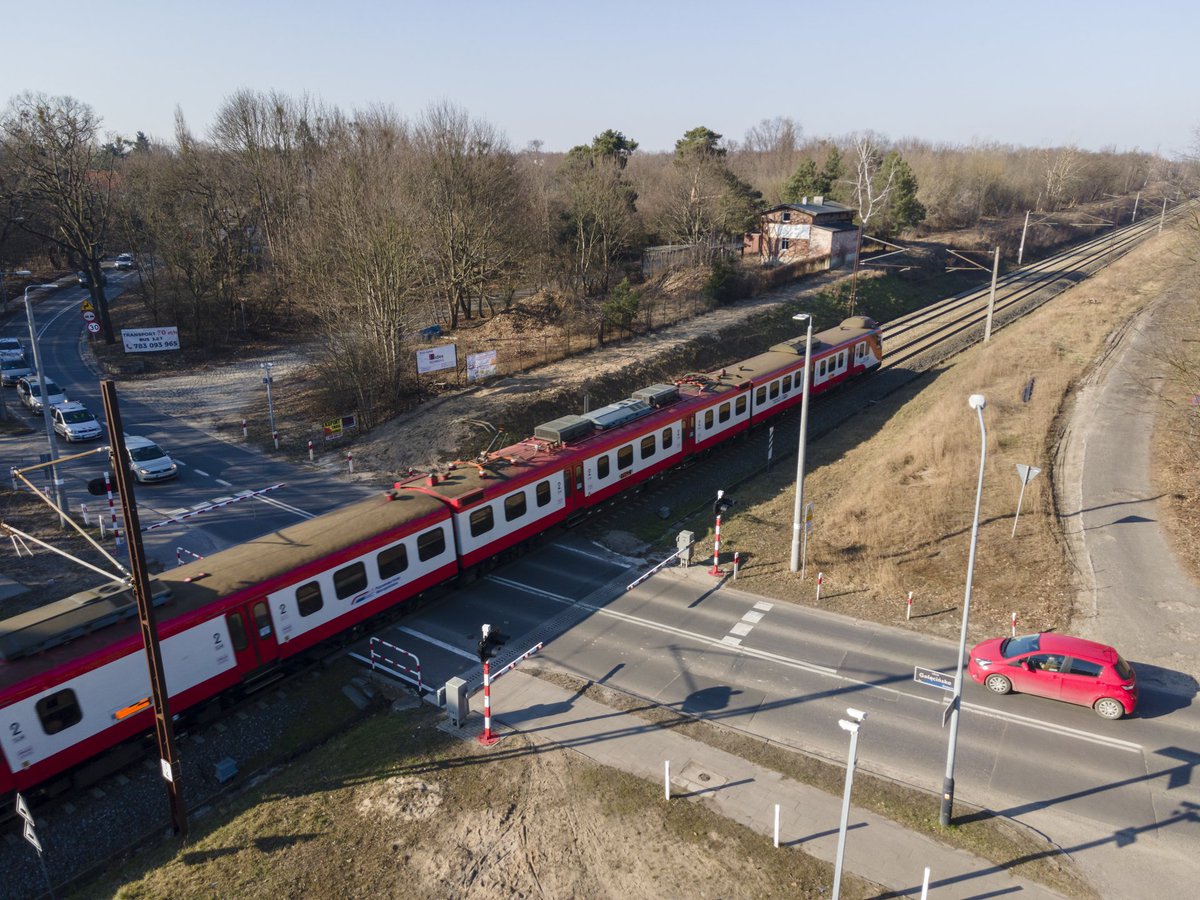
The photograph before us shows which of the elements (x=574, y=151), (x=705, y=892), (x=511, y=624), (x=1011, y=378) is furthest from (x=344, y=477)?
(x=574, y=151)

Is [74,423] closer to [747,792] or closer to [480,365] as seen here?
[480,365]

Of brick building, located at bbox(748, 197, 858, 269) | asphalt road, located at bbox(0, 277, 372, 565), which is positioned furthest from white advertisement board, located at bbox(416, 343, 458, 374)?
brick building, located at bbox(748, 197, 858, 269)

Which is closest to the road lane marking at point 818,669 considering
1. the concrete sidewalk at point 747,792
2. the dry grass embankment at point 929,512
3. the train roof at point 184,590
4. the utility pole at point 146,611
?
the dry grass embankment at point 929,512

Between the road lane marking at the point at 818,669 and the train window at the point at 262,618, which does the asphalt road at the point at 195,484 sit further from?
the road lane marking at the point at 818,669

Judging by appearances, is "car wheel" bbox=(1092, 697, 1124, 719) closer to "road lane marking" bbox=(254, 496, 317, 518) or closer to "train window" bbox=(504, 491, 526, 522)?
"train window" bbox=(504, 491, 526, 522)

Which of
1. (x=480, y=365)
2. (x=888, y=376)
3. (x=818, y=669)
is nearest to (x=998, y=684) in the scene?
(x=818, y=669)
